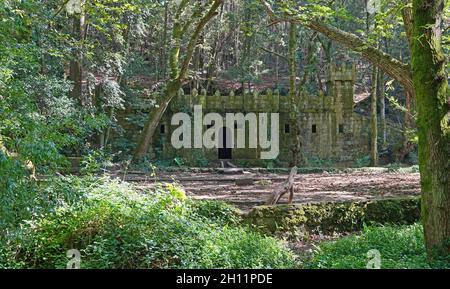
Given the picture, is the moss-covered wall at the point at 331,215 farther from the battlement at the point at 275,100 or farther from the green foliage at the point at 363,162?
the battlement at the point at 275,100

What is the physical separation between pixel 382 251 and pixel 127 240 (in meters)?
3.59

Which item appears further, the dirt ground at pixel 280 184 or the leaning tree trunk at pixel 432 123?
the dirt ground at pixel 280 184

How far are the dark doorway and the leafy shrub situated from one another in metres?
18.4

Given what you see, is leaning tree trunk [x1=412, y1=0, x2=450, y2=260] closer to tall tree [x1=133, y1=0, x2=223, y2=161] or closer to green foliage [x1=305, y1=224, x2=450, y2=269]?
green foliage [x1=305, y1=224, x2=450, y2=269]

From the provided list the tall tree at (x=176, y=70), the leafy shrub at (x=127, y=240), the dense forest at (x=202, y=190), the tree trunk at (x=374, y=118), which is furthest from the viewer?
the tree trunk at (x=374, y=118)

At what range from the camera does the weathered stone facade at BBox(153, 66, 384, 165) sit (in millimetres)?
25062

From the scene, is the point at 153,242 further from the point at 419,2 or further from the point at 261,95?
the point at 261,95

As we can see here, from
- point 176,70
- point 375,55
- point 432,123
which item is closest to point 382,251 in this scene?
point 432,123

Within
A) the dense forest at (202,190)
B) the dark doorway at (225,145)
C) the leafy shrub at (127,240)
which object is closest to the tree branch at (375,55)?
the dense forest at (202,190)

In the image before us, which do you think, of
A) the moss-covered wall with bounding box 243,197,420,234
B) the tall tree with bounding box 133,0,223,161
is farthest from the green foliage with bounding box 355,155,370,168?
the moss-covered wall with bounding box 243,197,420,234

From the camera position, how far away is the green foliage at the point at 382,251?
229 inches

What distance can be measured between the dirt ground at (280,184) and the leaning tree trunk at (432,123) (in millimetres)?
4709
